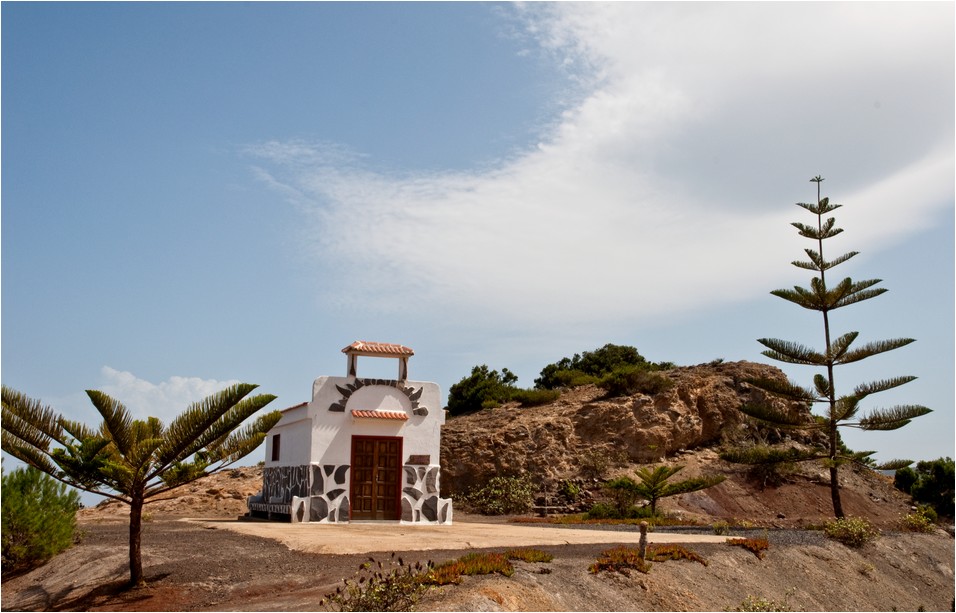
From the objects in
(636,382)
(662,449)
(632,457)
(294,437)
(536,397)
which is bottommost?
(632,457)

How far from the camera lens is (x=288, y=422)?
62.5ft

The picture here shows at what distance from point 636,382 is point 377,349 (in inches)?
459

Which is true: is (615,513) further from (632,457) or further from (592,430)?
(592,430)

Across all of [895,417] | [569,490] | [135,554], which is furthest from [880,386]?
[135,554]

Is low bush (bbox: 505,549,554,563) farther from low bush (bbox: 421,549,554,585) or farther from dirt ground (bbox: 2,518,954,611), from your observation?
dirt ground (bbox: 2,518,954,611)

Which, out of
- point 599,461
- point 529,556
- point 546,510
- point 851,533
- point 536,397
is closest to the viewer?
point 529,556

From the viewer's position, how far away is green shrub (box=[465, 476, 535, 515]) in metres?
22.5

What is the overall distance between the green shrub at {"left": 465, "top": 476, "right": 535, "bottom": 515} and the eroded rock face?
0.39 metres

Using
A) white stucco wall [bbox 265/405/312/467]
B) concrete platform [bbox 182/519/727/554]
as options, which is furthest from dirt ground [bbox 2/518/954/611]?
white stucco wall [bbox 265/405/312/467]

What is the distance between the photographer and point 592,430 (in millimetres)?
25672

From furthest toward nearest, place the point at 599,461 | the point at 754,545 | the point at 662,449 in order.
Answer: the point at 662,449 < the point at 599,461 < the point at 754,545

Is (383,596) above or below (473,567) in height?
below

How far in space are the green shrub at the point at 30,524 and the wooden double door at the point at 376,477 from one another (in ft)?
22.2

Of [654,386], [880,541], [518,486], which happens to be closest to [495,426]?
[518,486]
